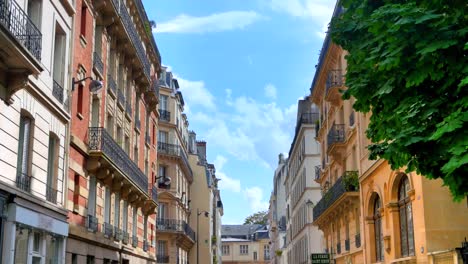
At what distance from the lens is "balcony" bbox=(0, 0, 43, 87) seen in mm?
13172

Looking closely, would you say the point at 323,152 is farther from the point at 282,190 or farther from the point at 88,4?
the point at 282,190

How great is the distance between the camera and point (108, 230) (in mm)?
26172

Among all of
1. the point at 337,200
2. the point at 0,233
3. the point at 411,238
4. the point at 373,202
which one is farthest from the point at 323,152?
the point at 0,233

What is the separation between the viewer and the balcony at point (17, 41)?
1317 cm

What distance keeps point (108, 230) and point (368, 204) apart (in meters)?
11.1

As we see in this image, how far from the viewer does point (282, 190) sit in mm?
98000

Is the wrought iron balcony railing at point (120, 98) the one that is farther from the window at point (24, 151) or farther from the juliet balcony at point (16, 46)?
the juliet balcony at point (16, 46)

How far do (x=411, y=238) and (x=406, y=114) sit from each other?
41.5 ft

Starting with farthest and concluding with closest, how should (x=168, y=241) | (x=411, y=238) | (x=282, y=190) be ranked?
1. (x=282, y=190)
2. (x=168, y=241)
3. (x=411, y=238)

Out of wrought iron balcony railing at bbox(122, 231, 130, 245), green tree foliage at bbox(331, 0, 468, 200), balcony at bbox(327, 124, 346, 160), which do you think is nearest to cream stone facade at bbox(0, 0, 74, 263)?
green tree foliage at bbox(331, 0, 468, 200)

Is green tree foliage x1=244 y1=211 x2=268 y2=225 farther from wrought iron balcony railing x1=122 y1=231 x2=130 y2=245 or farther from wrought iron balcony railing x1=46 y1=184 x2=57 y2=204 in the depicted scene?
wrought iron balcony railing x1=46 y1=184 x2=57 y2=204

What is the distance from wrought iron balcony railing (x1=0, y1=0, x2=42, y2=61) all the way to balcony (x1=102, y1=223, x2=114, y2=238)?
420 inches

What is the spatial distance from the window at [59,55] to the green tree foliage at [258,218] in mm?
123361

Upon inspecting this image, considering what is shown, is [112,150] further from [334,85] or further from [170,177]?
[170,177]
